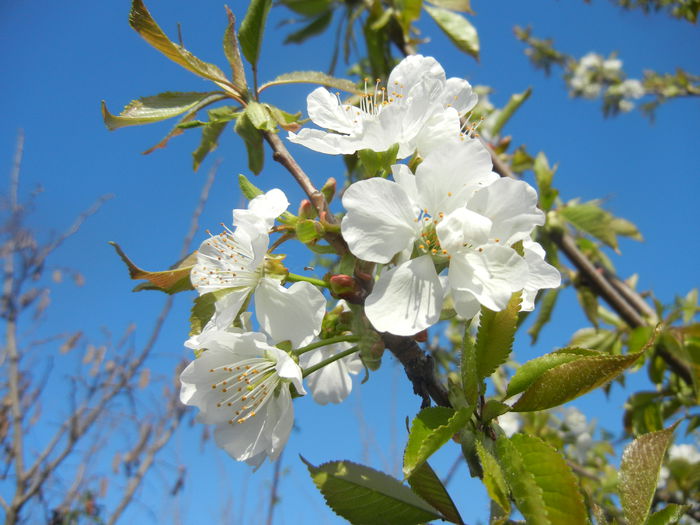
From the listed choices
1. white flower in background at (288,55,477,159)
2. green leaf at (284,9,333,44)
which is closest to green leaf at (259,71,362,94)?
white flower in background at (288,55,477,159)

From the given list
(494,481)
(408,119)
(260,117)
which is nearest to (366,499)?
(494,481)

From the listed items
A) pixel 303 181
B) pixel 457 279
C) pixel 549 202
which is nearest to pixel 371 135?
pixel 303 181

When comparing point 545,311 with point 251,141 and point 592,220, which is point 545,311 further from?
point 251,141

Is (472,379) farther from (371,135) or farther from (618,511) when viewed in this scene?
(618,511)

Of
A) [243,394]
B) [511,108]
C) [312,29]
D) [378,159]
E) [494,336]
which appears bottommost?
[494,336]

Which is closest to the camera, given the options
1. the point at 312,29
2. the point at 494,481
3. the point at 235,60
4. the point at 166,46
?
the point at 494,481

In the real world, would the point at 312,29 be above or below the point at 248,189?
above

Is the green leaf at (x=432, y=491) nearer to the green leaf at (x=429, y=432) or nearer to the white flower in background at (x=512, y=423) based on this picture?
the green leaf at (x=429, y=432)
